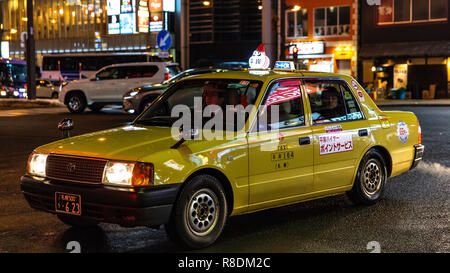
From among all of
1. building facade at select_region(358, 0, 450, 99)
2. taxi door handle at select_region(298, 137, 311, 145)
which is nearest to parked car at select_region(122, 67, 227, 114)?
taxi door handle at select_region(298, 137, 311, 145)

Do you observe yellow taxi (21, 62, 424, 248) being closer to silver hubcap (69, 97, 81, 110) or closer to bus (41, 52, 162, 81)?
silver hubcap (69, 97, 81, 110)

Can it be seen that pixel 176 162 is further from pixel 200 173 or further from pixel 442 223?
pixel 442 223

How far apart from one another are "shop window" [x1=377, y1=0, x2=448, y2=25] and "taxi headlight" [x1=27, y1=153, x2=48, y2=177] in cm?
3784

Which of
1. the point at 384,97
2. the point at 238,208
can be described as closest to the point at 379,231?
the point at 238,208

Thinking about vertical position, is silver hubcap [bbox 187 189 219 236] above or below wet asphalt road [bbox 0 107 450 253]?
Answer: above

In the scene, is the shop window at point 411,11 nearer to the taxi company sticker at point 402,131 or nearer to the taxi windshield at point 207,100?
the taxi company sticker at point 402,131

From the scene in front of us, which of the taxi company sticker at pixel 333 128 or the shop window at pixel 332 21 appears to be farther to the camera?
the shop window at pixel 332 21

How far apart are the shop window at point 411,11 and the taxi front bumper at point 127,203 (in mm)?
38061

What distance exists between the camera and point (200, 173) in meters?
5.62

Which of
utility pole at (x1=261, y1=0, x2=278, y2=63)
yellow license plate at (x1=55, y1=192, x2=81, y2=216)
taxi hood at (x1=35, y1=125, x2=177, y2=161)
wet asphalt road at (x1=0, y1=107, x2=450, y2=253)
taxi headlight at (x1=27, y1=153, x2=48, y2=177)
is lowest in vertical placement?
wet asphalt road at (x1=0, y1=107, x2=450, y2=253)

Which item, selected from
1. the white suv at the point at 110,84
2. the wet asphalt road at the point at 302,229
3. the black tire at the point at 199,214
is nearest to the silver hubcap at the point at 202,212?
the black tire at the point at 199,214

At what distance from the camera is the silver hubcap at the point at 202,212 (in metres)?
5.51

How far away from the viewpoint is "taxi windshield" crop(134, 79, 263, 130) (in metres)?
6.32
